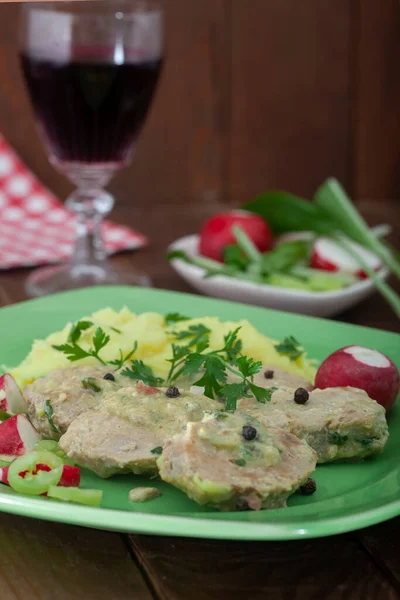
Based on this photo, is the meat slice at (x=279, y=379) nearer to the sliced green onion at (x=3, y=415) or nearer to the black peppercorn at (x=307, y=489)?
the black peppercorn at (x=307, y=489)

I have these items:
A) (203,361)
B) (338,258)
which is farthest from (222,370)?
(338,258)

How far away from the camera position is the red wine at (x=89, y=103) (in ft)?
7.41

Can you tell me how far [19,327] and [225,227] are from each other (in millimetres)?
941

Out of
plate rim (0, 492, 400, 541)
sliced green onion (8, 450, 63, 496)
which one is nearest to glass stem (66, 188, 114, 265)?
sliced green onion (8, 450, 63, 496)

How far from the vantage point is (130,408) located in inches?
47.5

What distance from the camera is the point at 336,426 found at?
121cm

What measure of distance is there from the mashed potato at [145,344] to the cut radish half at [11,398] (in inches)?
4.1

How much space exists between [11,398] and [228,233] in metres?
1.24

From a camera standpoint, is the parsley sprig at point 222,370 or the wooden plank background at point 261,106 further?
the wooden plank background at point 261,106

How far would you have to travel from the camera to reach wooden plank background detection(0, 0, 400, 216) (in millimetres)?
3342

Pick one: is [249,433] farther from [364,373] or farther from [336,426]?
[364,373]

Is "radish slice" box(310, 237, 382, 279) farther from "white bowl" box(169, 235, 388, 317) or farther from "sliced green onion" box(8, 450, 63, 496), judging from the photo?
"sliced green onion" box(8, 450, 63, 496)

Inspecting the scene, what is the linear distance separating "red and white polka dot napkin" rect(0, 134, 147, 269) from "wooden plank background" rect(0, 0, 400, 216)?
0.65 ft

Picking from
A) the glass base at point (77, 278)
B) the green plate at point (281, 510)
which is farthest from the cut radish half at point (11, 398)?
the glass base at point (77, 278)
